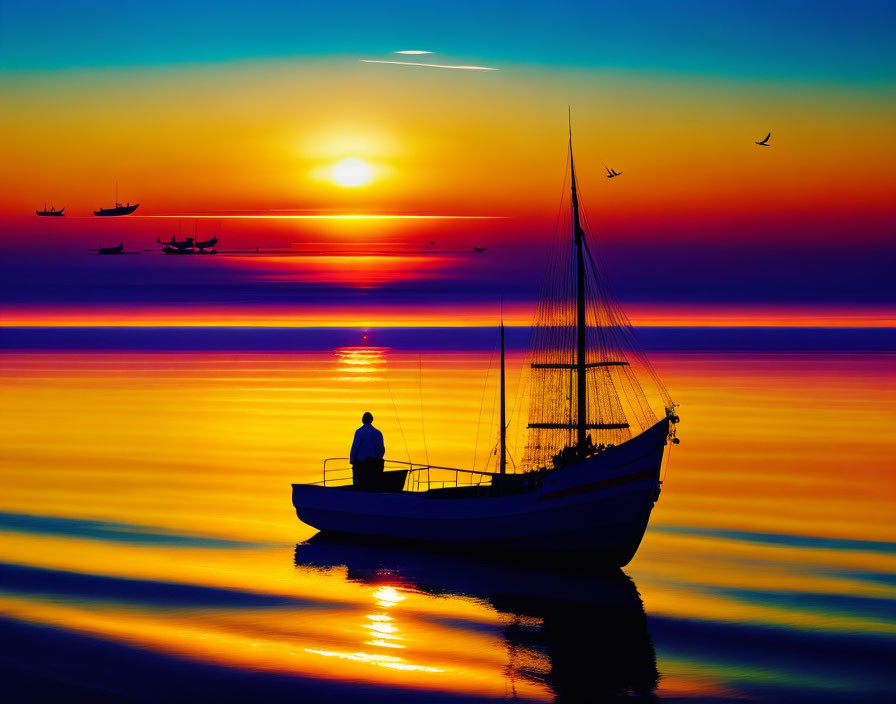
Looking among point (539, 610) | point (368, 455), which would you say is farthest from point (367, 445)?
point (539, 610)

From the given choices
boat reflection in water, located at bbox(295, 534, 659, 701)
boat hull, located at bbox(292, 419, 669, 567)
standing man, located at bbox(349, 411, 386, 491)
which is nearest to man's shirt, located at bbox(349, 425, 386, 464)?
standing man, located at bbox(349, 411, 386, 491)

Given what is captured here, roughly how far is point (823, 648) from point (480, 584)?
35.4 ft

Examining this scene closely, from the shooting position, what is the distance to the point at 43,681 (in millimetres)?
22141

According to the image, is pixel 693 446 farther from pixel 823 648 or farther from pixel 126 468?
pixel 823 648

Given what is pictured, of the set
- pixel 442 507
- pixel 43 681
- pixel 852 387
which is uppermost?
pixel 852 387

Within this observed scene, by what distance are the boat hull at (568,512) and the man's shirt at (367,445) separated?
7.56ft

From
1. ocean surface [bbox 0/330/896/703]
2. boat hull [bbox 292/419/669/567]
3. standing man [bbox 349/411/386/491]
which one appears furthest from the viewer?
standing man [bbox 349/411/386/491]

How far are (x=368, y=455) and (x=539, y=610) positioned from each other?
11066 mm

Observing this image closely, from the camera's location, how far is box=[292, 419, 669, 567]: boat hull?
33.9 m

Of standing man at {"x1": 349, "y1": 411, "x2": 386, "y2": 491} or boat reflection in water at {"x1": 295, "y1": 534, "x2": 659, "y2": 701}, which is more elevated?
standing man at {"x1": 349, "y1": 411, "x2": 386, "y2": 491}

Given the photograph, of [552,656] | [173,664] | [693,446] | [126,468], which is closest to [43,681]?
[173,664]

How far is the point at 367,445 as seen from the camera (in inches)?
1501

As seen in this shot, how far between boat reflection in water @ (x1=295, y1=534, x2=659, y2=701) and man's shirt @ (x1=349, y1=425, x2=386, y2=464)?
3.54 m

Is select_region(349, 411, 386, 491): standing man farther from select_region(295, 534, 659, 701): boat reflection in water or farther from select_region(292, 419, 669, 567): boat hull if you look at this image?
select_region(295, 534, 659, 701): boat reflection in water
